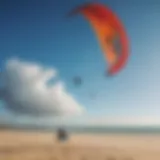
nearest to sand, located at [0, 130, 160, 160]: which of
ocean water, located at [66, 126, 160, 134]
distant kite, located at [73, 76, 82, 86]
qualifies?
ocean water, located at [66, 126, 160, 134]

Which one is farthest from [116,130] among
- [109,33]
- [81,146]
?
[109,33]

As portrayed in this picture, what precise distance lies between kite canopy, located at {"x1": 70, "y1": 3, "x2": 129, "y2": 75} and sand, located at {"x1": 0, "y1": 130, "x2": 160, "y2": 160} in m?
0.26

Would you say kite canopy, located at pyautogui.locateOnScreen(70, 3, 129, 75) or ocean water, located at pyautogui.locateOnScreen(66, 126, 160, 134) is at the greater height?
kite canopy, located at pyautogui.locateOnScreen(70, 3, 129, 75)

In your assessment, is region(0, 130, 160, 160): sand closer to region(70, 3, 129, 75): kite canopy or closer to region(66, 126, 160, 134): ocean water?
region(66, 126, 160, 134): ocean water

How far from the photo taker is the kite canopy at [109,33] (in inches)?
61.3

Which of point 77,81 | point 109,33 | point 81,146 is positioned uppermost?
point 109,33

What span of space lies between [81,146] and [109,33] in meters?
0.44

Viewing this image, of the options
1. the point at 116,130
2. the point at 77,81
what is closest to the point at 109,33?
the point at 77,81

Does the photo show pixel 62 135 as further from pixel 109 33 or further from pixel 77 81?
pixel 109 33

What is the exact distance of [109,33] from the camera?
158 centimetres

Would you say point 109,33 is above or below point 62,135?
above

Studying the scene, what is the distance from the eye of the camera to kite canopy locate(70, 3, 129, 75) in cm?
156

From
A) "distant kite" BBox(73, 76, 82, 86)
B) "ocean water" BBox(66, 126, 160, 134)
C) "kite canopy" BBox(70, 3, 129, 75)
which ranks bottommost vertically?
"ocean water" BBox(66, 126, 160, 134)

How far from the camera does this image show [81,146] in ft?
5.02
